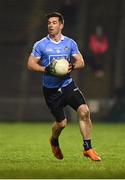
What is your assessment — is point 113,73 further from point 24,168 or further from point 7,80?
point 24,168

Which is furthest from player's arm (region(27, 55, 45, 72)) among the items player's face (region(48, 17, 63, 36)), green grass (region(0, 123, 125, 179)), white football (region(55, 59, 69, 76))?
green grass (region(0, 123, 125, 179))

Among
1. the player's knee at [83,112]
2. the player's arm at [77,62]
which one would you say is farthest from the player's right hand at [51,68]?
the player's knee at [83,112]

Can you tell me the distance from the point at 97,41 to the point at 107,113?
194 centimetres

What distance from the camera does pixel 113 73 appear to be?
23203 millimetres

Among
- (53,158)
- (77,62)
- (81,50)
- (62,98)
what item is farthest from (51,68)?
(81,50)

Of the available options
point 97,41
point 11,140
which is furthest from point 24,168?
point 97,41

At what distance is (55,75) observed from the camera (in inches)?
436

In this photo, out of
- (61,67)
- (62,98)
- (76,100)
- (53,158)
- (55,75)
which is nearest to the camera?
(61,67)

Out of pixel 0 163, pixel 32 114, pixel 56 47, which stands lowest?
pixel 32 114

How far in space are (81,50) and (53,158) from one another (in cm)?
1076

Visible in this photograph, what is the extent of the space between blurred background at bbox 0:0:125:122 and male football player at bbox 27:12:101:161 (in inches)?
428

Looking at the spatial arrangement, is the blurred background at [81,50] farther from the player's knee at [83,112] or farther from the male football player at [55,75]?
the player's knee at [83,112]

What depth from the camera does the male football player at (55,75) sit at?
11.1 m

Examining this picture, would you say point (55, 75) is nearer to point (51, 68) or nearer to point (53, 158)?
point (51, 68)
